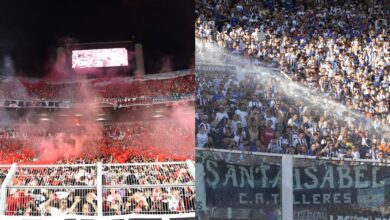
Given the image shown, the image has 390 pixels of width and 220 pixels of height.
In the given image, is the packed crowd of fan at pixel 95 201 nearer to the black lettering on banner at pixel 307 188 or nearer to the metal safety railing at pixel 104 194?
the metal safety railing at pixel 104 194

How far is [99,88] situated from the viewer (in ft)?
27.8

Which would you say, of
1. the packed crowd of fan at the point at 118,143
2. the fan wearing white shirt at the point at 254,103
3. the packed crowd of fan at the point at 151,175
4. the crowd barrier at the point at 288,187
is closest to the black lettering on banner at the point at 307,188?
the crowd barrier at the point at 288,187

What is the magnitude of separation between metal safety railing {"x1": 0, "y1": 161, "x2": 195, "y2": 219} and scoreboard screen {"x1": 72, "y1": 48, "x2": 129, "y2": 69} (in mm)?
2468

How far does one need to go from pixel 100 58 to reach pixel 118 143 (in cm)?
122

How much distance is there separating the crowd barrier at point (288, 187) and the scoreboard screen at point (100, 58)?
3.47m

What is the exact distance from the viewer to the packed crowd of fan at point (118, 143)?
314 inches

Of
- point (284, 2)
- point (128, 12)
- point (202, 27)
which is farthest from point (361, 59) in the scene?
point (128, 12)

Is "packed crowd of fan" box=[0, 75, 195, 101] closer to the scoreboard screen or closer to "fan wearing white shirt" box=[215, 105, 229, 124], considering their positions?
the scoreboard screen

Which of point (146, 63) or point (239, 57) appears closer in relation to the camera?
point (239, 57)

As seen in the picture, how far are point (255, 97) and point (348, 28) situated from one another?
42.3 inches

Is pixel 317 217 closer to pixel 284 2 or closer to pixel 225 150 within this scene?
pixel 225 150

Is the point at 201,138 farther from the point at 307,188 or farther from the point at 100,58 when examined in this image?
the point at 100,58

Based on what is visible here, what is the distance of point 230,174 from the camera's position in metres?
4.71

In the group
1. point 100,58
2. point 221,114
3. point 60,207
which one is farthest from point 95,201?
point 100,58
